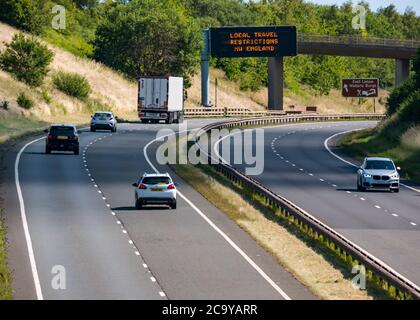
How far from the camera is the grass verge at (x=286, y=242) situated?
3397cm

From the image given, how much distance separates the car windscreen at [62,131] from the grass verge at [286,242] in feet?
36.7

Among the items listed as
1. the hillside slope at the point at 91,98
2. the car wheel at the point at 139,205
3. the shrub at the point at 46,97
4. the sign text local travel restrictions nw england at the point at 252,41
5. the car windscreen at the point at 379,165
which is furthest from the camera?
the sign text local travel restrictions nw england at the point at 252,41

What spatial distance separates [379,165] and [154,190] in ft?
51.4

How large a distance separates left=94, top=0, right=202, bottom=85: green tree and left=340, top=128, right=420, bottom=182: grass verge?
4960 centimetres

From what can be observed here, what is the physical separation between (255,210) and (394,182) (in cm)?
1114

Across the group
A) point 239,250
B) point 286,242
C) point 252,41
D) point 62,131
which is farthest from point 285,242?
point 252,41

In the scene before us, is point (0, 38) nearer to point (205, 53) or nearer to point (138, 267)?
point (205, 53)

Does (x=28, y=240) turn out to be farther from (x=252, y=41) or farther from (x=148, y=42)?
(x=148, y=42)

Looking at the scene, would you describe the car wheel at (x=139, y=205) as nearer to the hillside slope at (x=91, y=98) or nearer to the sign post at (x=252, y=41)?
the hillside slope at (x=91, y=98)

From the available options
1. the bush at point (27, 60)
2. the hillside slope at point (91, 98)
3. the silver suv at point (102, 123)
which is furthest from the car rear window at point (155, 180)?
the bush at point (27, 60)

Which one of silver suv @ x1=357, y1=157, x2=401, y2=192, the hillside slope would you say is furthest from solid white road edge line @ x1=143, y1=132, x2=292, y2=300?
the hillside slope

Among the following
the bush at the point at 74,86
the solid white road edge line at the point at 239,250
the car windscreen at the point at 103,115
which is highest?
the bush at the point at 74,86

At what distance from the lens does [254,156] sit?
3204 inches
